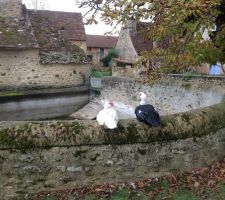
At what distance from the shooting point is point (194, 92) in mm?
14039

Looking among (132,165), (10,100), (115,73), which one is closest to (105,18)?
(132,165)

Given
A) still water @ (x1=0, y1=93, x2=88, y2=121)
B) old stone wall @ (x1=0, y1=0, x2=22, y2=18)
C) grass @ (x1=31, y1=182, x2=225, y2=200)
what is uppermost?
old stone wall @ (x1=0, y1=0, x2=22, y2=18)

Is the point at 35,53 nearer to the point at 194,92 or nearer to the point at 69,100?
the point at 69,100

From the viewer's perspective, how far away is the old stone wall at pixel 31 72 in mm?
20031

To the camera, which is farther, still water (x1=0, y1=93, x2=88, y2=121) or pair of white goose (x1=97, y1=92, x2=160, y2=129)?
still water (x1=0, y1=93, x2=88, y2=121)

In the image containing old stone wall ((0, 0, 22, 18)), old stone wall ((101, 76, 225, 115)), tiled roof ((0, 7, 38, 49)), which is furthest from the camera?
old stone wall ((0, 0, 22, 18))

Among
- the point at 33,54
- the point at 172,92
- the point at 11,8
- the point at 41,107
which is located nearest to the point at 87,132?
the point at 172,92

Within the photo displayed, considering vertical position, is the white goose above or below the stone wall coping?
above

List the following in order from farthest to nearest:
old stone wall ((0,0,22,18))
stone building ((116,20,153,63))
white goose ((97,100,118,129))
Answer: stone building ((116,20,153,63))
old stone wall ((0,0,22,18))
white goose ((97,100,118,129))

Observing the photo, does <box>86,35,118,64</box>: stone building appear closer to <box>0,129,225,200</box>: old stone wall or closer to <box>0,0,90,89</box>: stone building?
<box>0,0,90,89</box>: stone building

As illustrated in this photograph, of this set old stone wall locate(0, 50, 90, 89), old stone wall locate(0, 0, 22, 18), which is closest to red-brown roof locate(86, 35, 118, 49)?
old stone wall locate(0, 0, 22, 18)

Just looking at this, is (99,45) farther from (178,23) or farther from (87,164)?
(87,164)

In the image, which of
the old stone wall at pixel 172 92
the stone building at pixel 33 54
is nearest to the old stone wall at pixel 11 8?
the stone building at pixel 33 54

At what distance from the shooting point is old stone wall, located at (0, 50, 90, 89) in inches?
789
